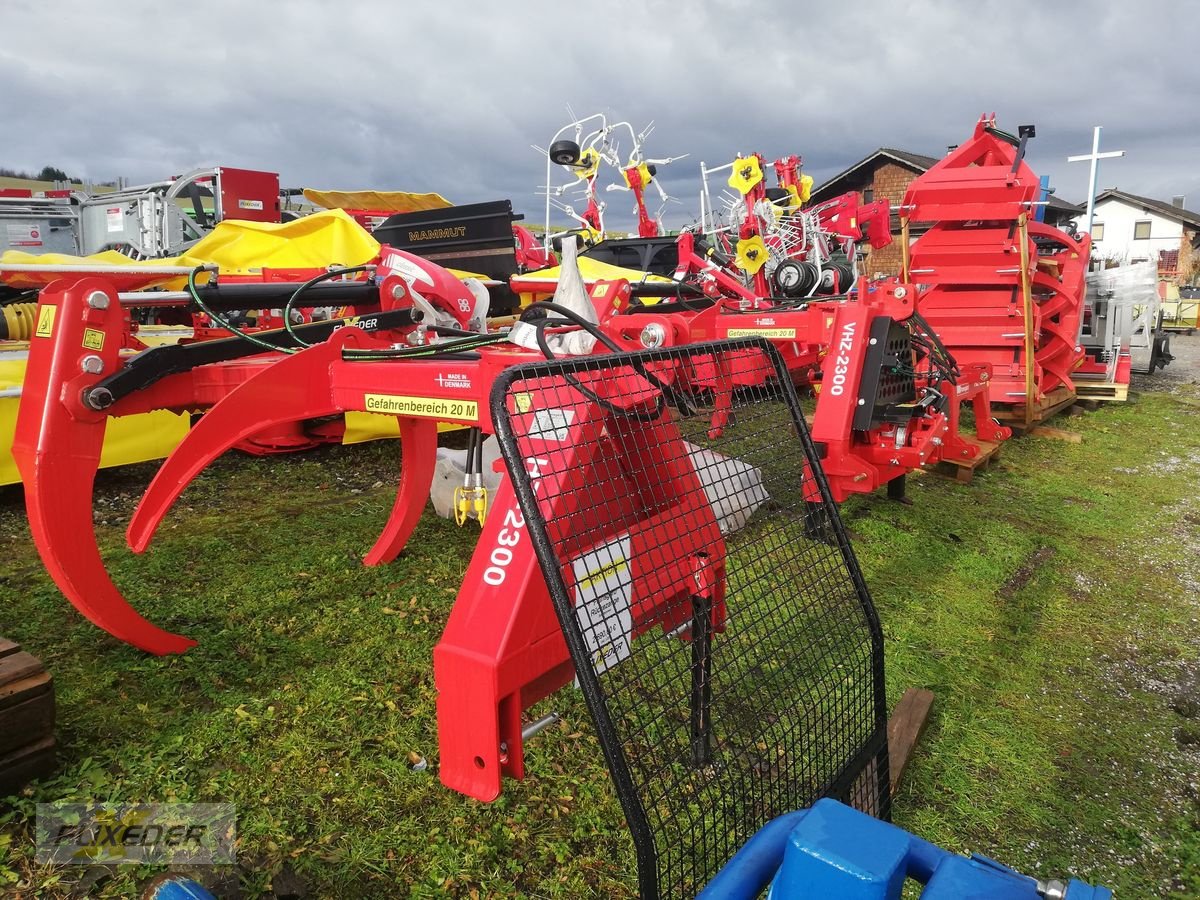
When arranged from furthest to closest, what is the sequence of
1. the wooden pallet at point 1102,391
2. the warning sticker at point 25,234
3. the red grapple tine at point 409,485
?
the wooden pallet at point 1102,391
the warning sticker at point 25,234
the red grapple tine at point 409,485

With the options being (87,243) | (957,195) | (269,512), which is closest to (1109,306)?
(957,195)

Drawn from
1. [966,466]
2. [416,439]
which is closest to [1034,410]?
[966,466]

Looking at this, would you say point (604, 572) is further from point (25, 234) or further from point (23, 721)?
point (25, 234)

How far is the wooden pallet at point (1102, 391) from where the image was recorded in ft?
29.0

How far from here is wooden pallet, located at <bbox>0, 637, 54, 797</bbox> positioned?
83.3 inches

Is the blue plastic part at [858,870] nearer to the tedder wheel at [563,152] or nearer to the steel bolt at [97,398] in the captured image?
the steel bolt at [97,398]

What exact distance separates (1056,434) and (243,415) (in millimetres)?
7498

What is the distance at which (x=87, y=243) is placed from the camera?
859 centimetres

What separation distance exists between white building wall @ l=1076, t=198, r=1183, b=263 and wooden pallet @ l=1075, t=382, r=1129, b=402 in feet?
121

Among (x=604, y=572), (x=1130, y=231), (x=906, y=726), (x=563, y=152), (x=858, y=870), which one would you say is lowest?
(x=906, y=726)

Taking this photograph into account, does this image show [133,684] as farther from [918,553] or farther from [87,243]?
[87,243]

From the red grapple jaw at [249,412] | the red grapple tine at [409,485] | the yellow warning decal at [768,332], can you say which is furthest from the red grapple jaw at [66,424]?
the yellow warning decal at [768,332]

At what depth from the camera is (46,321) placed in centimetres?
245

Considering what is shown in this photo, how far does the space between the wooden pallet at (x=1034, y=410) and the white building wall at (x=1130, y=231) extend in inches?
1493
